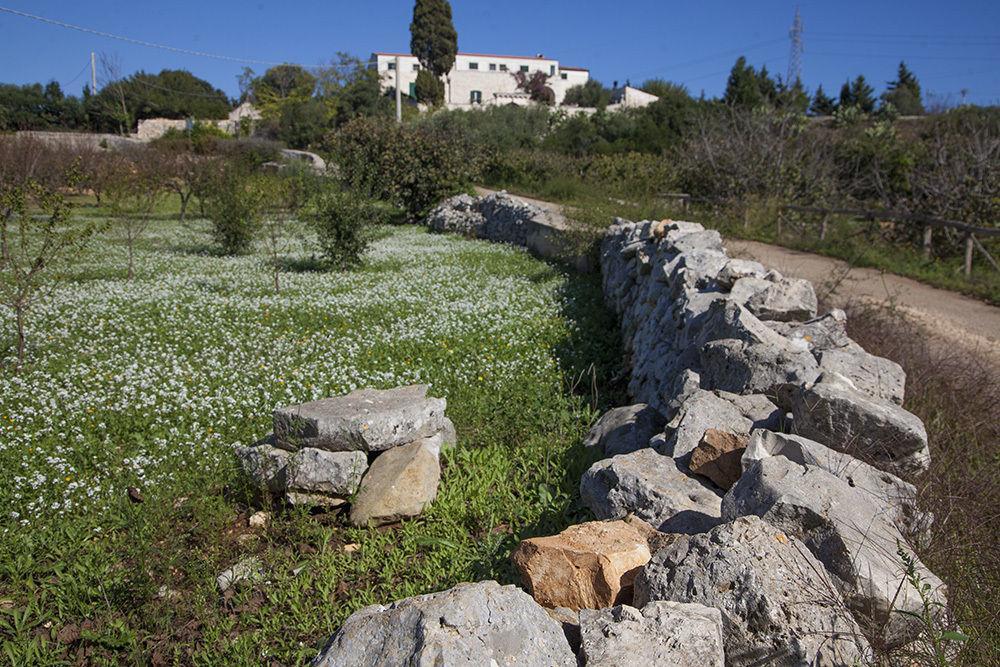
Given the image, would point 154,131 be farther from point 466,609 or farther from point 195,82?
point 466,609

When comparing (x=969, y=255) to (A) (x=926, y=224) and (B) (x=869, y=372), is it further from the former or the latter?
(B) (x=869, y=372)

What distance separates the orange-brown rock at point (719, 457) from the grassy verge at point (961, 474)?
34.3 inches

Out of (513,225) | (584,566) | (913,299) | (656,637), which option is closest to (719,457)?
(584,566)

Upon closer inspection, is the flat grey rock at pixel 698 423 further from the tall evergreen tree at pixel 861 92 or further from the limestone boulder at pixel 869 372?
the tall evergreen tree at pixel 861 92

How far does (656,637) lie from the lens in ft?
6.95

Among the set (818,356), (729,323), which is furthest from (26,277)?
(818,356)

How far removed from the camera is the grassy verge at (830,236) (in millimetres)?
11406

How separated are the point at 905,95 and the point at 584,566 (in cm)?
5097

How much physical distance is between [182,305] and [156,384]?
3842mm

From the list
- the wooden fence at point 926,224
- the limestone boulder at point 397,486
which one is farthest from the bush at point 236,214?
the limestone boulder at point 397,486

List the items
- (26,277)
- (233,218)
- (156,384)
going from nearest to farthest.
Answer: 1. (156,384)
2. (26,277)
3. (233,218)

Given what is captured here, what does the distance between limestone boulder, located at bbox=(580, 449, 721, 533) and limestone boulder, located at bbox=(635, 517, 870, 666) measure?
742mm

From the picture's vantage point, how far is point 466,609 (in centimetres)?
214

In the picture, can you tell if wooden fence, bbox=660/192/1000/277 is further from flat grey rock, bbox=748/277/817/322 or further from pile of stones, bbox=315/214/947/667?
pile of stones, bbox=315/214/947/667
